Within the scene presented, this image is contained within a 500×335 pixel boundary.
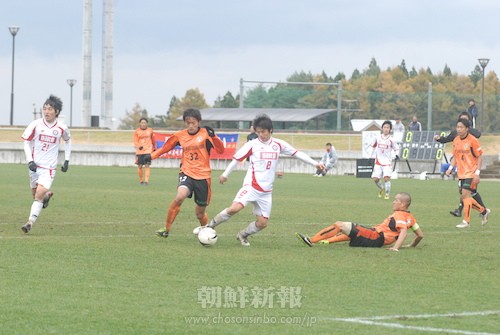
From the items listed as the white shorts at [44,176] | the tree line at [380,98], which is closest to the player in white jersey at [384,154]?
the white shorts at [44,176]

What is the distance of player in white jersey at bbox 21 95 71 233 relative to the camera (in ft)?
53.5

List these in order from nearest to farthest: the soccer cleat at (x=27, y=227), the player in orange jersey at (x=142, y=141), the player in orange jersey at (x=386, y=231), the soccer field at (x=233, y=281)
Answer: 1. the soccer field at (x=233, y=281)
2. the player in orange jersey at (x=386, y=231)
3. the soccer cleat at (x=27, y=227)
4. the player in orange jersey at (x=142, y=141)

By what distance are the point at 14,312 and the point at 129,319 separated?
104 cm

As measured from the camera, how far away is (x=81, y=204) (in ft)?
77.2

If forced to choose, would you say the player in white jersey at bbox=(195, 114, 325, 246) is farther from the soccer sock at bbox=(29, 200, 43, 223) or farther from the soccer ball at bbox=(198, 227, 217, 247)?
the soccer sock at bbox=(29, 200, 43, 223)

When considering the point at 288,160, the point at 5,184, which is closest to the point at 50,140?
the point at 5,184

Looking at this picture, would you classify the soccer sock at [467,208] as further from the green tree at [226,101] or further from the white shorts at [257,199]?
the green tree at [226,101]

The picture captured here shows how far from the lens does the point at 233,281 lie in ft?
36.3

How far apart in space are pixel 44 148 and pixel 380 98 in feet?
229

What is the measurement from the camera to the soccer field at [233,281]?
8.85 m

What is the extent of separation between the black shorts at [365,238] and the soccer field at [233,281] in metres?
0.28

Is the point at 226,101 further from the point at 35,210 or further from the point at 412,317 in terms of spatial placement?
the point at 412,317

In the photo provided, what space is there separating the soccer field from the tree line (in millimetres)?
47857

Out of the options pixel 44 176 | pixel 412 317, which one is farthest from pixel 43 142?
pixel 412 317
